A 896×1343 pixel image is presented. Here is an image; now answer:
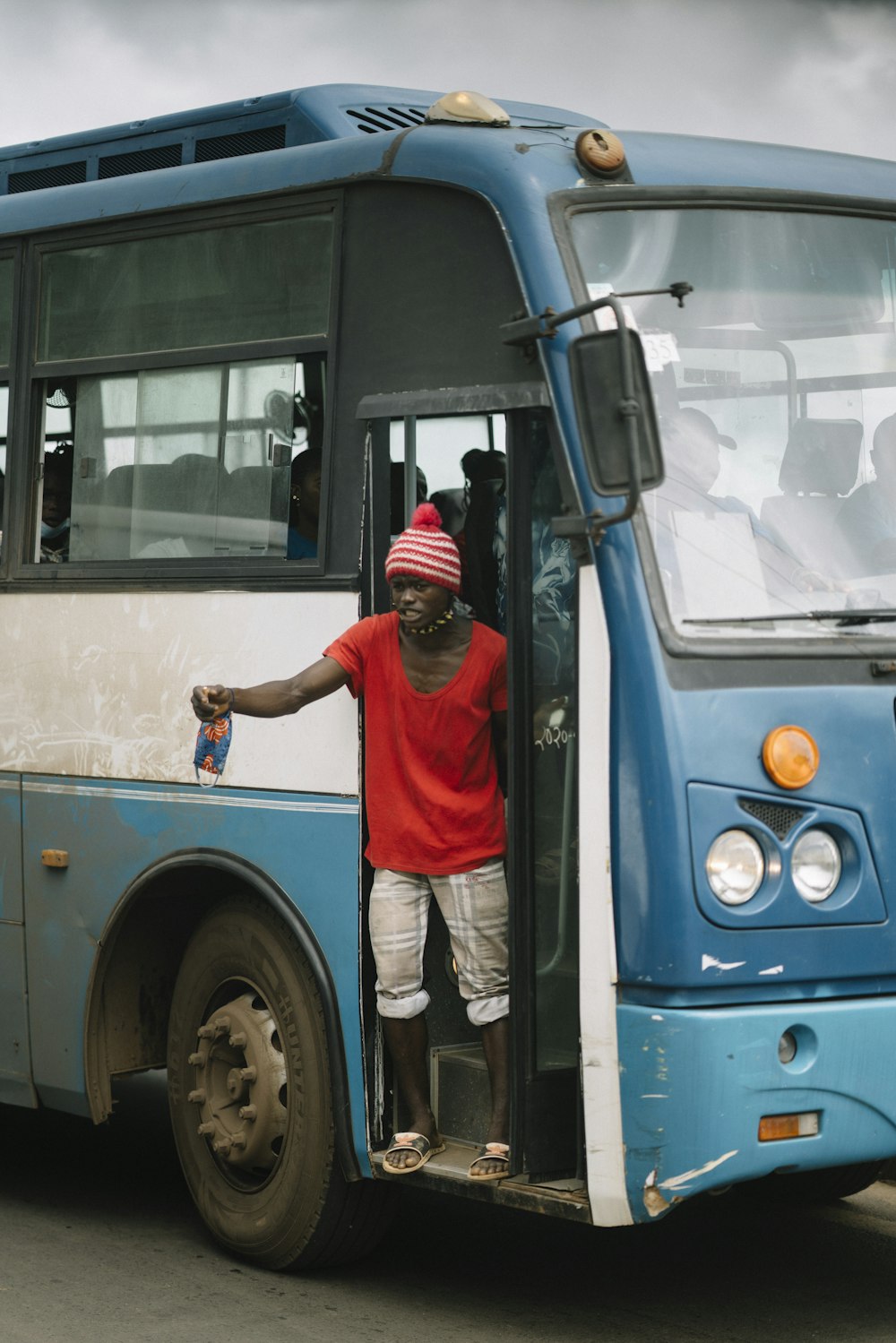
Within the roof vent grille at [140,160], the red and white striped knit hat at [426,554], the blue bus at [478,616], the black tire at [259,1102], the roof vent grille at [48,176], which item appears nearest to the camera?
the blue bus at [478,616]

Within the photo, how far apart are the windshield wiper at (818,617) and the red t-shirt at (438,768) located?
718 mm

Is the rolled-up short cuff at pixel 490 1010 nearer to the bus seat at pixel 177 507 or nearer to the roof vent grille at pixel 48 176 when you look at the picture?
the bus seat at pixel 177 507

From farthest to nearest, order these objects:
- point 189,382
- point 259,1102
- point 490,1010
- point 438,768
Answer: point 189,382, point 259,1102, point 438,768, point 490,1010

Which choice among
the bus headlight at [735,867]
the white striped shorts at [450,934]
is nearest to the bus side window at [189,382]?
the white striped shorts at [450,934]

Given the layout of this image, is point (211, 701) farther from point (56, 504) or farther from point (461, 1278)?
point (461, 1278)

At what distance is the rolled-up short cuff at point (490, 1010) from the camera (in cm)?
573

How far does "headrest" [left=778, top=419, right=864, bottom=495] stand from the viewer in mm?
5594

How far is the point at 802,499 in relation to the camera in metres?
5.57

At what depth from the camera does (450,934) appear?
5.90m

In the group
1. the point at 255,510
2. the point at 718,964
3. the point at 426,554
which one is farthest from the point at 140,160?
the point at 718,964

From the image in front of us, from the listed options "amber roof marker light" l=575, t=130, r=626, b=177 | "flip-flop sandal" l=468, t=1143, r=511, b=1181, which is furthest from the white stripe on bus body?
"amber roof marker light" l=575, t=130, r=626, b=177

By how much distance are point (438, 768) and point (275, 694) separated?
588 millimetres

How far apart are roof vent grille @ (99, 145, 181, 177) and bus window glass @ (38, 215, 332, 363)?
64 centimetres

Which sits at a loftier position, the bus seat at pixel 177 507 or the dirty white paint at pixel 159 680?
the bus seat at pixel 177 507
